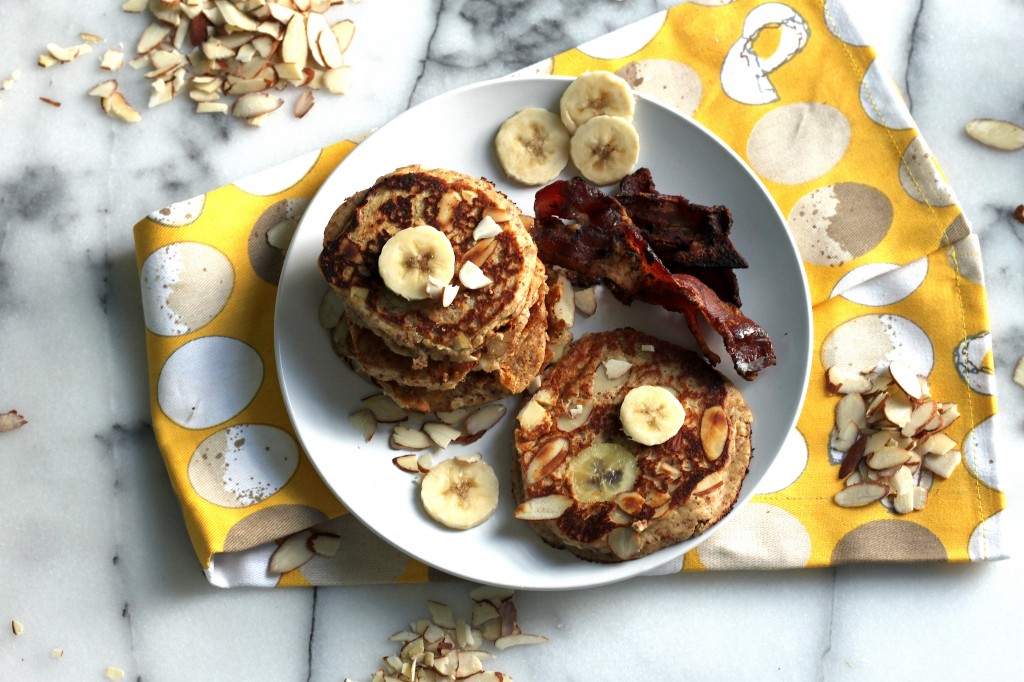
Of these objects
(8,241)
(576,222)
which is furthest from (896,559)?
(8,241)

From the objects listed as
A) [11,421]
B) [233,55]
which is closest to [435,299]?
[233,55]

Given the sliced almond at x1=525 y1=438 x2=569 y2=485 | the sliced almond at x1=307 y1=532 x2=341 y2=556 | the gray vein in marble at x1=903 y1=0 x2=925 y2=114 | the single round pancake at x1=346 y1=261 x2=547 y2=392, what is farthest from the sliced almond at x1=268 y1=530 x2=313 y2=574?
the gray vein in marble at x1=903 y1=0 x2=925 y2=114

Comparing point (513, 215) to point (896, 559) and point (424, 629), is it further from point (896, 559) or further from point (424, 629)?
point (896, 559)

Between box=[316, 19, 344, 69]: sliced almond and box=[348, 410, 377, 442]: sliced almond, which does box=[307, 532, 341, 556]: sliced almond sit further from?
box=[316, 19, 344, 69]: sliced almond

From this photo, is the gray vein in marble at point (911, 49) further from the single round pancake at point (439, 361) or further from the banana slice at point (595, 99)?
the single round pancake at point (439, 361)

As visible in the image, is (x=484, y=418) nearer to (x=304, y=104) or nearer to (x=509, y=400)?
(x=509, y=400)

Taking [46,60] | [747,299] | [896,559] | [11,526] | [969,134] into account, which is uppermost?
[969,134]
